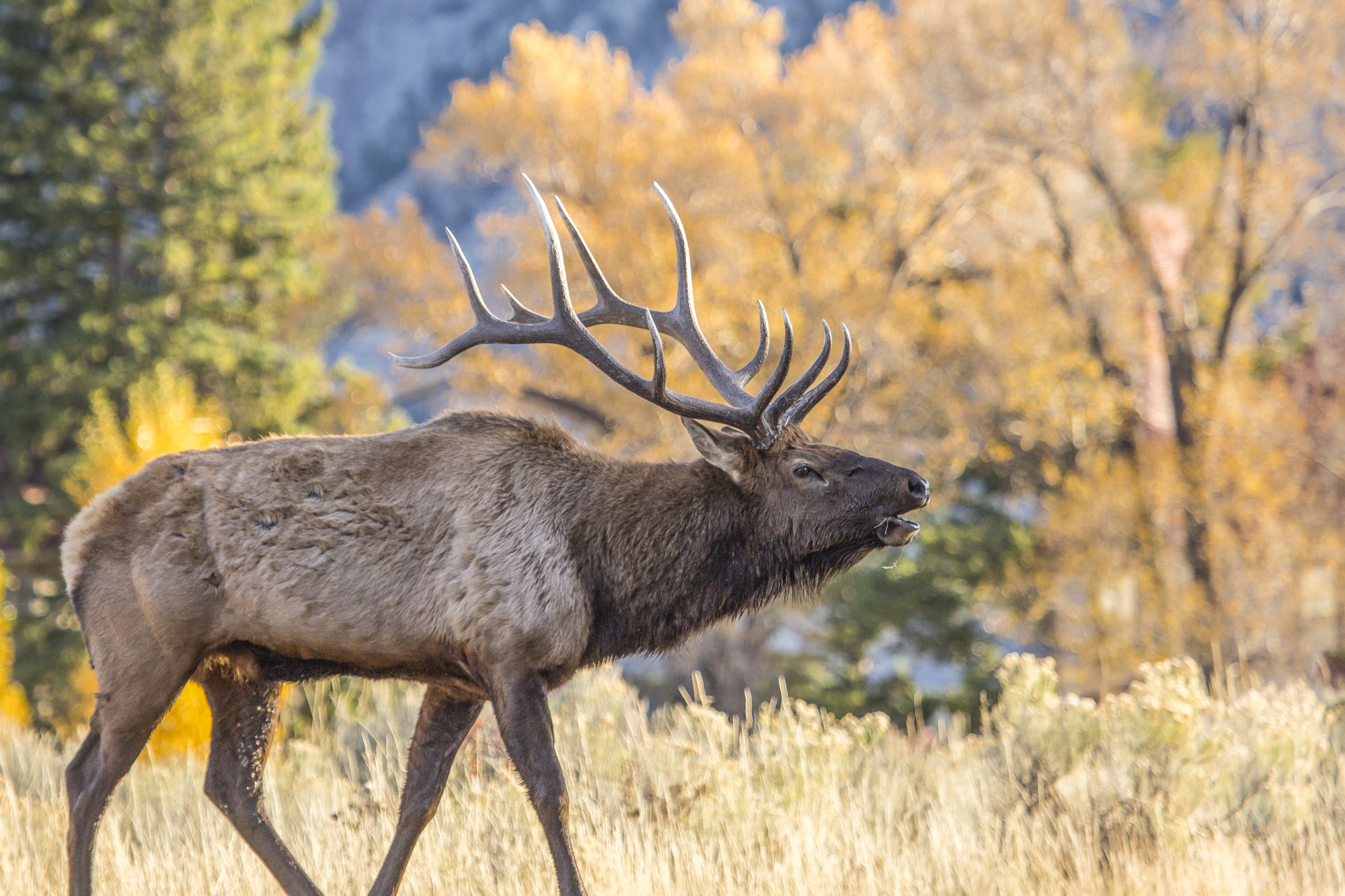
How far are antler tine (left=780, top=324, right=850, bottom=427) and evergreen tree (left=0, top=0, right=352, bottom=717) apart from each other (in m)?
18.7

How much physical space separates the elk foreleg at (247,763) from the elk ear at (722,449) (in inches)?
68.9

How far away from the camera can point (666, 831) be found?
4672 millimetres

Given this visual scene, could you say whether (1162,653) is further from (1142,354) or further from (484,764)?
(484,764)

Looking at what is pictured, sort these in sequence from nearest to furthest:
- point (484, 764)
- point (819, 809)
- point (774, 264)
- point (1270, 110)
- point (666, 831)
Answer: point (666, 831), point (819, 809), point (484, 764), point (1270, 110), point (774, 264)

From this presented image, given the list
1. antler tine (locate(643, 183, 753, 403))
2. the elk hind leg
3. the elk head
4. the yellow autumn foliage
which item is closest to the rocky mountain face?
the yellow autumn foliage

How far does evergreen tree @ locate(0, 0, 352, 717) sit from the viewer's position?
2180cm

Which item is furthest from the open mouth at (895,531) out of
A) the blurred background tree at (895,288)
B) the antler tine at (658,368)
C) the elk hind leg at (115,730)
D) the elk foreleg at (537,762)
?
the blurred background tree at (895,288)

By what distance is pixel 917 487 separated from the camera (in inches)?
161

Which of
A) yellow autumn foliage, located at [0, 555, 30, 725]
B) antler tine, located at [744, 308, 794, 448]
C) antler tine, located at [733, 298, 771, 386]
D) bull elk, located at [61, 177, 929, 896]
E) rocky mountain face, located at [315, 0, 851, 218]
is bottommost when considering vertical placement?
bull elk, located at [61, 177, 929, 896]

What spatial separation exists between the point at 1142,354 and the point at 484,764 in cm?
2366

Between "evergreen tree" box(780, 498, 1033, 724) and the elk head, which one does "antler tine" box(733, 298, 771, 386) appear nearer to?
the elk head

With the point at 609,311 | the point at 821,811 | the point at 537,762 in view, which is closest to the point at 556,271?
the point at 609,311

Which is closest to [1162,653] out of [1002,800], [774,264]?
[774,264]

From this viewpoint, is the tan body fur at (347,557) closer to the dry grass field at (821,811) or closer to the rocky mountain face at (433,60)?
the dry grass field at (821,811)
